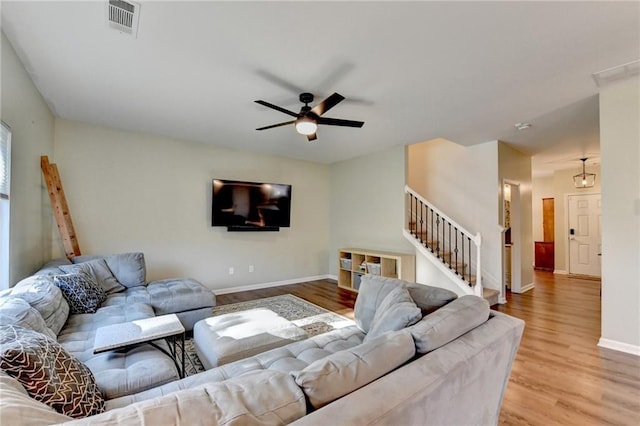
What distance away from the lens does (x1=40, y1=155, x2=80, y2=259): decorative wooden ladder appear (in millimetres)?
3191

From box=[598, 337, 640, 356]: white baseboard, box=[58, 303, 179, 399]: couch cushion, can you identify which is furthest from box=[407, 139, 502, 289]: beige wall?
box=[58, 303, 179, 399]: couch cushion

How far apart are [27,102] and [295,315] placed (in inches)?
138

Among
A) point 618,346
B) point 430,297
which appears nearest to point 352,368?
point 430,297

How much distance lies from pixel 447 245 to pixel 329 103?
3.76m

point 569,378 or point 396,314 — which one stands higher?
point 396,314

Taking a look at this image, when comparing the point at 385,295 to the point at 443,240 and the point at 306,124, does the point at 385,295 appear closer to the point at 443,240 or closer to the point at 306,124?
the point at 306,124

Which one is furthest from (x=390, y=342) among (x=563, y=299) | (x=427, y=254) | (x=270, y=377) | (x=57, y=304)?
(x=563, y=299)

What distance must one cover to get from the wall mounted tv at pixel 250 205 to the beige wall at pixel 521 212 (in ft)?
12.8

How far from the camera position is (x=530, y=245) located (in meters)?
5.54

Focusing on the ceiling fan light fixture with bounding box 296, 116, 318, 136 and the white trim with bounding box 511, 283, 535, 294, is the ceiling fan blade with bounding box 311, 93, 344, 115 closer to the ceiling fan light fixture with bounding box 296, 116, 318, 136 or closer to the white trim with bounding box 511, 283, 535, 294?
the ceiling fan light fixture with bounding box 296, 116, 318, 136

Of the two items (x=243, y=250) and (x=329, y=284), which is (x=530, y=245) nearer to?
(x=329, y=284)

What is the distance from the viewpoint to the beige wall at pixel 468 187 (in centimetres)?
459

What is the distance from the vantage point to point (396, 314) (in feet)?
5.33

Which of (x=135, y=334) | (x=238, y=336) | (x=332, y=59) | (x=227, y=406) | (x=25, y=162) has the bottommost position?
(x=238, y=336)
